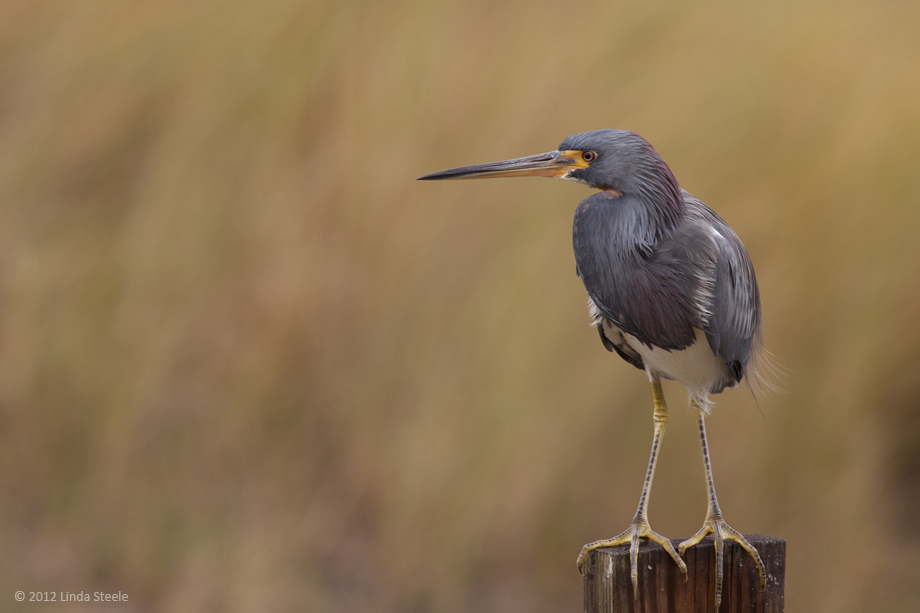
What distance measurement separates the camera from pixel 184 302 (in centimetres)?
453

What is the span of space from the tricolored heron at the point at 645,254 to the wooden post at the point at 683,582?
2cm

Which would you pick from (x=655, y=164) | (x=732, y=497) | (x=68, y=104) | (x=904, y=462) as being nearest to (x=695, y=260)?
(x=655, y=164)

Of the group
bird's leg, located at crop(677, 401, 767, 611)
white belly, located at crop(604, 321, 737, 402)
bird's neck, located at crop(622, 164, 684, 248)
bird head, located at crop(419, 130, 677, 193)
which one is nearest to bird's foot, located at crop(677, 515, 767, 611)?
bird's leg, located at crop(677, 401, 767, 611)

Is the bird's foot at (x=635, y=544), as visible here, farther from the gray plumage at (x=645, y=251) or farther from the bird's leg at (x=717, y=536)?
the gray plumage at (x=645, y=251)

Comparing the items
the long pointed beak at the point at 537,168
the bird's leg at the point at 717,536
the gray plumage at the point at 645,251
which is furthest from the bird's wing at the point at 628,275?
the bird's leg at the point at 717,536

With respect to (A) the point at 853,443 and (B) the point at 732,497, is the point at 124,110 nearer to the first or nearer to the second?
(B) the point at 732,497

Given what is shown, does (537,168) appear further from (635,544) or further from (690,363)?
(635,544)

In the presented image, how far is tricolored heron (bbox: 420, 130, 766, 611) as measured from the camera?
5.83ft

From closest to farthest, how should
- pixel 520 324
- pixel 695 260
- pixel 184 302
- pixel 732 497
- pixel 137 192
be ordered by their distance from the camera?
pixel 695 260 < pixel 732 497 < pixel 520 324 < pixel 184 302 < pixel 137 192

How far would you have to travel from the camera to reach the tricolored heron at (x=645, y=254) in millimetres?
1777

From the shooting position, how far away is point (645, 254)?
1.79 metres

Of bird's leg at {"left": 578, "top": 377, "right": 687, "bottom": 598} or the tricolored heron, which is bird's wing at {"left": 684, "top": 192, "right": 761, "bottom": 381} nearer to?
the tricolored heron

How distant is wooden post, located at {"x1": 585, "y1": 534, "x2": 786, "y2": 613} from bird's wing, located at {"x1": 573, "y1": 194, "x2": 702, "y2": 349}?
463 millimetres

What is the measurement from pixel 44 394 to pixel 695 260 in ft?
12.9
